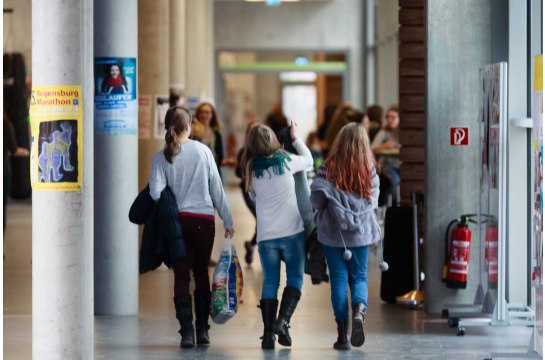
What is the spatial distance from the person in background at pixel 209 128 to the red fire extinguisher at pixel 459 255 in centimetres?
305

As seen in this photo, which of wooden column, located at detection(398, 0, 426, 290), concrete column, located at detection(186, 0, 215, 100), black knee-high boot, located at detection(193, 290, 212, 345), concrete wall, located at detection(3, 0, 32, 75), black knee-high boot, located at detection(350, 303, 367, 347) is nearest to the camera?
black knee-high boot, located at detection(350, 303, 367, 347)

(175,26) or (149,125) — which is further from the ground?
(175,26)

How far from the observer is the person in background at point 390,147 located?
33.4 feet

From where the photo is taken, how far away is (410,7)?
24.0 feet

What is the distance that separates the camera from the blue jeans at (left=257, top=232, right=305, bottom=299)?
17.3 ft

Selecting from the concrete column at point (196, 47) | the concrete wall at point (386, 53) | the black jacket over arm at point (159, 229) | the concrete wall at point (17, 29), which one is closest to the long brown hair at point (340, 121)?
the black jacket over arm at point (159, 229)

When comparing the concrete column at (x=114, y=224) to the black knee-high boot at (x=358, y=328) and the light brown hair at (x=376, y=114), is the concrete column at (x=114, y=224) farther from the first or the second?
the light brown hair at (x=376, y=114)

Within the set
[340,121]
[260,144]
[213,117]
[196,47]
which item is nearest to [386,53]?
[196,47]

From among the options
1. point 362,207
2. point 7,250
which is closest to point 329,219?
point 362,207

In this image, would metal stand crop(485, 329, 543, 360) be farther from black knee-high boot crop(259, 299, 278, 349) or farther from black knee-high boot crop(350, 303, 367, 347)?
black knee-high boot crop(259, 299, 278, 349)

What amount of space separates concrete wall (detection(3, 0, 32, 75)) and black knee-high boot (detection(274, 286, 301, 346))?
11702 millimetres

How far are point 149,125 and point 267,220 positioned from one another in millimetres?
4111

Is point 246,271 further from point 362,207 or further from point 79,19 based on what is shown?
point 79,19

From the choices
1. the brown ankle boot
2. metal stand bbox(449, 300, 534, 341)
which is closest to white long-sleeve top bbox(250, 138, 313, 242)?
the brown ankle boot
